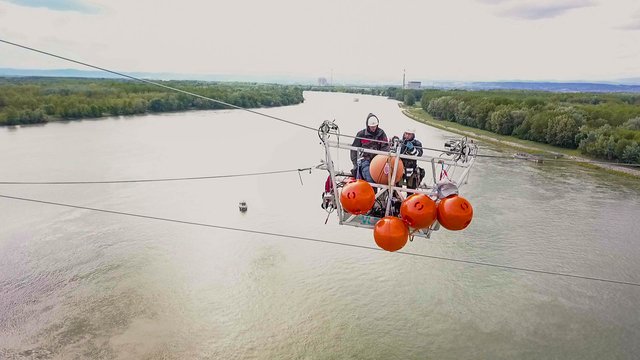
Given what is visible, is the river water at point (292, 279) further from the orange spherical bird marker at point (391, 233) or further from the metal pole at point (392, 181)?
the orange spherical bird marker at point (391, 233)

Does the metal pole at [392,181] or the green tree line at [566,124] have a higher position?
the metal pole at [392,181]

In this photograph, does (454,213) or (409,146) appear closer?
(454,213)

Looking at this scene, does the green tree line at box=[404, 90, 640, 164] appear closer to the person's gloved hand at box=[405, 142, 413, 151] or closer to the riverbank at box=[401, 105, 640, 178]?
the riverbank at box=[401, 105, 640, 178]

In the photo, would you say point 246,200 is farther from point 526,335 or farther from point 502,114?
point 502,114

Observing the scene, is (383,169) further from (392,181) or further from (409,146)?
(409,146)

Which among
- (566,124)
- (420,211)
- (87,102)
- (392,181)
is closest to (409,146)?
(392,181)

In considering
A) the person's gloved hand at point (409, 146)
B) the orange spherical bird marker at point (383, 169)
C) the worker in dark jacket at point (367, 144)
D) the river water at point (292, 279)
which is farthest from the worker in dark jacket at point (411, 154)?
the river water at point (292, 279)
